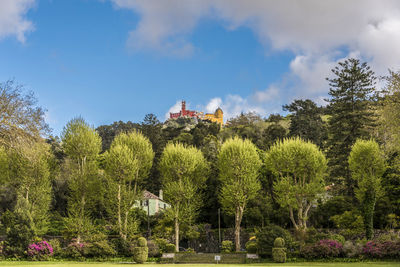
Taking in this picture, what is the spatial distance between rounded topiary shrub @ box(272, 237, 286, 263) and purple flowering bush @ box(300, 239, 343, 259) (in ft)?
6.11

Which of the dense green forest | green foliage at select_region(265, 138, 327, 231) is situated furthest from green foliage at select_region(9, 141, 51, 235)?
green foliage at select_region(265, 138, 327, 231)

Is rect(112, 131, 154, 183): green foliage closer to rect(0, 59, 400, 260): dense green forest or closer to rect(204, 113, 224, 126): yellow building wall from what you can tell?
rect(0, 59, 400, 260): dense green forest

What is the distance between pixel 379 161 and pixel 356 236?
7.24 metres

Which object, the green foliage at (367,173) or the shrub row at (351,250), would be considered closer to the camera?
the shrub row at (351,250)

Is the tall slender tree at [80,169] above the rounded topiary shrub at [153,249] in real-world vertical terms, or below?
above

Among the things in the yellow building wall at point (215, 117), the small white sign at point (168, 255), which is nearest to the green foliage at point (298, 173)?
the small white sign at point (168, 255)

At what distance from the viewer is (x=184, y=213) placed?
119ft

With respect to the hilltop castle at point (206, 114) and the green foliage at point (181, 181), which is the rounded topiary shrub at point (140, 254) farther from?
the hilltop castle at point (206, 114)

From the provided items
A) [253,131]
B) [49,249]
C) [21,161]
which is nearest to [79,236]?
[49,249]

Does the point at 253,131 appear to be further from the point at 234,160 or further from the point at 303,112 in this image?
the point at 234,160

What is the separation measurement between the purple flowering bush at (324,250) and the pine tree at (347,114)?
45.2 feet

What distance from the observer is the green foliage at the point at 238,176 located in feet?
115

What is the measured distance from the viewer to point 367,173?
3400 cm

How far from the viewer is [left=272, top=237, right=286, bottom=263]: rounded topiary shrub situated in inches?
1102
